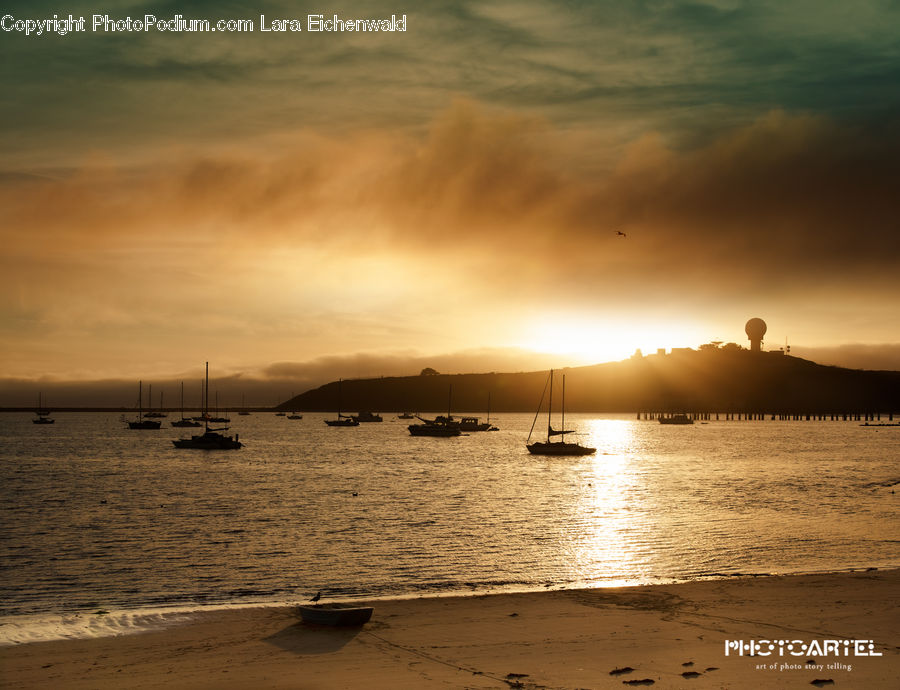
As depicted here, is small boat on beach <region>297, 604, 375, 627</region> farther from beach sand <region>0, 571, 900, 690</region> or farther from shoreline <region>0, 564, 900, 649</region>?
shoreline <region>0, 564, 900, 649</region>

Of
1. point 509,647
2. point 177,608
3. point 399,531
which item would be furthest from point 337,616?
point 399,531

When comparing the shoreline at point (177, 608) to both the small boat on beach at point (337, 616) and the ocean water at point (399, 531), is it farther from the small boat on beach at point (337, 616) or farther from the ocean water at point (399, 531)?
the small boat on beach at point (337, 616)

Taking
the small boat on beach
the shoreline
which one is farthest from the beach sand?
the shoreline

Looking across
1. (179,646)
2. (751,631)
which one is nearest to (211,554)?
(179,646)

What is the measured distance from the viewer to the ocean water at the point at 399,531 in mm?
29344

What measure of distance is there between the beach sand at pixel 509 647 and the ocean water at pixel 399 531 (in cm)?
372

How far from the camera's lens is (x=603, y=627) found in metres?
20.5

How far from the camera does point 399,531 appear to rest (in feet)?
141

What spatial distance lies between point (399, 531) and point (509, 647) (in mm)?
24820

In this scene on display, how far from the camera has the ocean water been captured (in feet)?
96.3

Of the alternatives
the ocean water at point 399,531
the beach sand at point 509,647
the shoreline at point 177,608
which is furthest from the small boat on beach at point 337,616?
the ocean water at point 399,531

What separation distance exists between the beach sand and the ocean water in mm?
3718

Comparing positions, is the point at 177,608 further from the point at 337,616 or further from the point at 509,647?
the point at 509,647

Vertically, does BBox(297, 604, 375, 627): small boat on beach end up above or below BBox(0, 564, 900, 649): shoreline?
above
